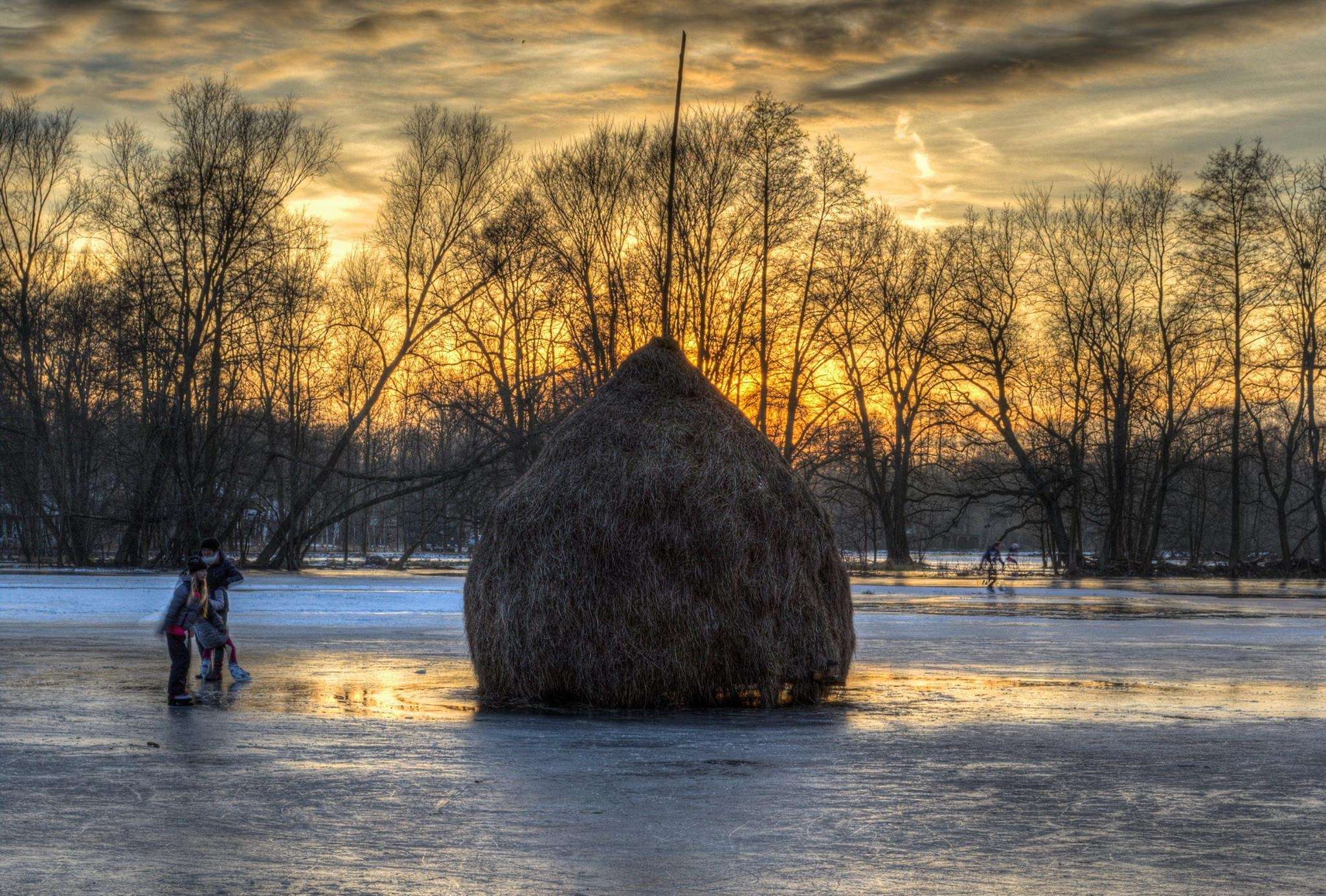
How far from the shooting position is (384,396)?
231 ft

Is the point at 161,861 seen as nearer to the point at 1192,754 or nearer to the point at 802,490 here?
the point at 1192,754

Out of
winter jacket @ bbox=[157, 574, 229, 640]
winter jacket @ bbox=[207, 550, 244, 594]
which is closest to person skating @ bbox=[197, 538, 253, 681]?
winter jacket @ bbox=[207, 550, 244, 594]

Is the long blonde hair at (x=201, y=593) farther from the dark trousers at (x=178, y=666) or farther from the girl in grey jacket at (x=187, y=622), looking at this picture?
the dark trousers at (x=178, y=666)

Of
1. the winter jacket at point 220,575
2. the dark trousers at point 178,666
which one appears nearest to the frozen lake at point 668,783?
the dark trousers at point 178,666

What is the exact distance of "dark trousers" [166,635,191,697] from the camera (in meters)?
14.1

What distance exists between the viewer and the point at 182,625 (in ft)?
49.2

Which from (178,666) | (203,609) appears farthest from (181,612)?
(178,666)

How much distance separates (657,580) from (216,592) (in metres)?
5.95

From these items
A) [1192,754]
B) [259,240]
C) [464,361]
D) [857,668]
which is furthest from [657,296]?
[1192,754]

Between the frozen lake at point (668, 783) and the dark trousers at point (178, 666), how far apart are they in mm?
338

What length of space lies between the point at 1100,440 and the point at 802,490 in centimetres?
5797

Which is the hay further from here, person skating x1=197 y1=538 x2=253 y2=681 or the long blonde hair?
person skating x1=197 y1=538 x2=253 y2=681

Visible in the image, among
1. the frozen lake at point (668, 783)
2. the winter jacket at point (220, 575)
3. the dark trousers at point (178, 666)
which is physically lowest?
the frozen lake at point (668, 783)

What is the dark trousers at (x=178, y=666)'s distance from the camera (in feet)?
46.4
